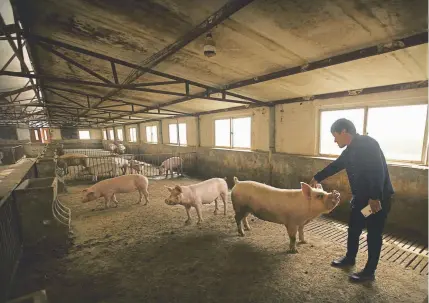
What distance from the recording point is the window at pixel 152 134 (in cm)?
1733

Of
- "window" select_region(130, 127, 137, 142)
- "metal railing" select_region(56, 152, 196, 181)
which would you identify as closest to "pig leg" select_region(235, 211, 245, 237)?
"metal railing" select_region(56, 152, 196, 181)

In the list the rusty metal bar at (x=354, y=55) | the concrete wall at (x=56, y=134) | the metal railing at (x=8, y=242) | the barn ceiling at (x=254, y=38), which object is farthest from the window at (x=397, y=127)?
the concrete wall at (x=56, y=134)

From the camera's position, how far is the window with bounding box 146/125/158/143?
56.9 feet

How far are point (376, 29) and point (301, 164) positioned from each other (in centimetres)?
414

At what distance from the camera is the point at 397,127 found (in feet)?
15.8

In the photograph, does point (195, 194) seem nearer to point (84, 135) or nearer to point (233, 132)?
point (233, 132)

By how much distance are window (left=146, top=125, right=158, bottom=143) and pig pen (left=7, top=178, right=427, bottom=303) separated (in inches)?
511

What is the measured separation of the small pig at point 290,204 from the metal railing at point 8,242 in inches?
146

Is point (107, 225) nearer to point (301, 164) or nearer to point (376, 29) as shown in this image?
point (301, 164)

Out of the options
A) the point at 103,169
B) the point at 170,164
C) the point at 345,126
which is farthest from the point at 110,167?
the point at 345,126

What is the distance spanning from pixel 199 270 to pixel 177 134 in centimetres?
1127

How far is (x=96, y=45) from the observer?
4531 mm

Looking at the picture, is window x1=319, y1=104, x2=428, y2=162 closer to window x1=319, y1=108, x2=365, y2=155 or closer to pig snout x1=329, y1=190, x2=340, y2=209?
window x1=319, y1=108, x2=365, y2=155

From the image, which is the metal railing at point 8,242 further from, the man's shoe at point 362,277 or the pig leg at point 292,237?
the man's shoe at point 362,277
